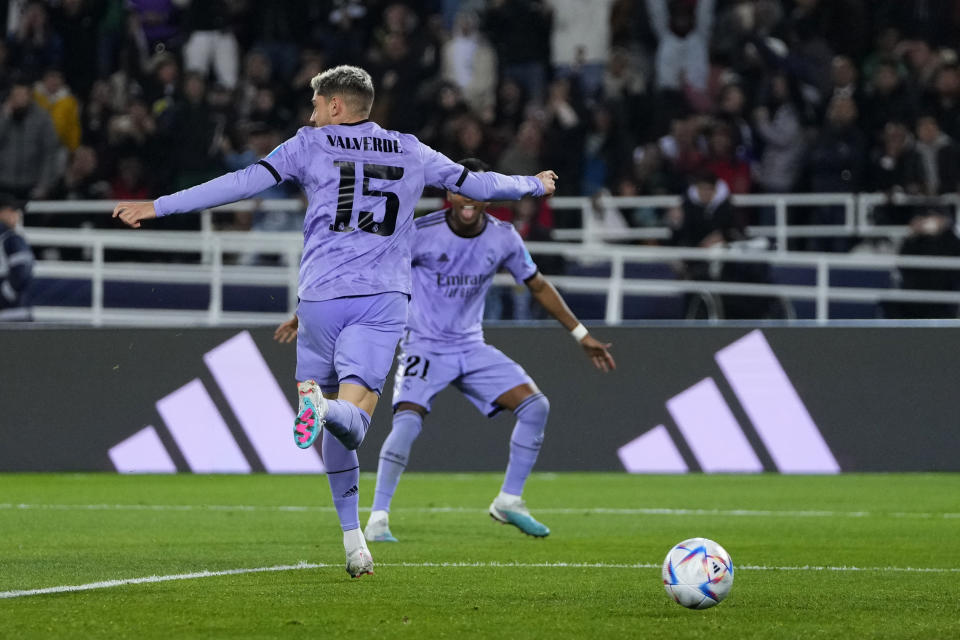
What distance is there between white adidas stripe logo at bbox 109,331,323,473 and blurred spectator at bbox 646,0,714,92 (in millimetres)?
6845

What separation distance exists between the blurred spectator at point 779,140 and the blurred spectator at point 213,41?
6230 millimetres

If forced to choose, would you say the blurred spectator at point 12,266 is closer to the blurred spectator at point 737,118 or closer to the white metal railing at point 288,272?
the white metal railing at point 288,272

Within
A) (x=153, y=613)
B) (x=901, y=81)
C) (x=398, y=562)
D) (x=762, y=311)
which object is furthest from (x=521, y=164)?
(x=153, y=613)

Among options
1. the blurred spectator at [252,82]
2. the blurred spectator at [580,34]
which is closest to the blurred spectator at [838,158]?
the blurred spectator at [580,34]

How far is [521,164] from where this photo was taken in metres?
18.1

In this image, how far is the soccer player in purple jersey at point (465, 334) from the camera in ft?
33.5

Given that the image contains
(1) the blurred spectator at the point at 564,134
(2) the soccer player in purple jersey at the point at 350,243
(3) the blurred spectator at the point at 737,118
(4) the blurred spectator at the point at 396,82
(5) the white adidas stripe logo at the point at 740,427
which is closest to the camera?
(2) the soccer player in purple jersey at the point at 350,243

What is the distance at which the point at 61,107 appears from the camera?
19250 mm

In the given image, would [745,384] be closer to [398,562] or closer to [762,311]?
[762,311]

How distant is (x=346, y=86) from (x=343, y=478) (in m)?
1.74

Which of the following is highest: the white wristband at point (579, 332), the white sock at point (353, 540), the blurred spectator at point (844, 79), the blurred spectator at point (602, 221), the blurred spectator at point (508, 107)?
the blurred spectator at point (844, 79)

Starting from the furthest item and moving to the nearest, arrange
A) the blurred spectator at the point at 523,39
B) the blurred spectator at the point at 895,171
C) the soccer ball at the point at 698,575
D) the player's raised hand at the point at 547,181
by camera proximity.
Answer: the blurred spectator at the point at 523,39
the blurred spectator at the point at 895,171
the player's raised hand at the point at 547,181
the soccer ball at the point at 698,575

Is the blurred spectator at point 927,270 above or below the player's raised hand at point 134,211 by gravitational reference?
below

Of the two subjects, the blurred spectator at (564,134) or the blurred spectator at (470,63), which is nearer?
the blurred spectator at (564,134)
